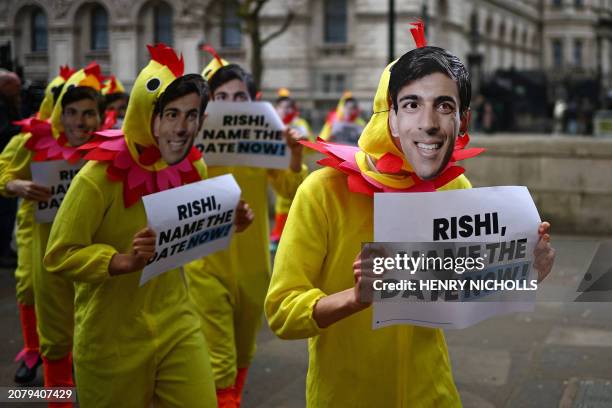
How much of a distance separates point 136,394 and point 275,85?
3627 centimetres

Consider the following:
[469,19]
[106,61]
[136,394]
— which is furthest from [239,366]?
[469,19]

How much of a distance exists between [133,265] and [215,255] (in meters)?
1.55

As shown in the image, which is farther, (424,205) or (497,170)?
(497,170)

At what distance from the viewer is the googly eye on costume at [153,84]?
159 inches

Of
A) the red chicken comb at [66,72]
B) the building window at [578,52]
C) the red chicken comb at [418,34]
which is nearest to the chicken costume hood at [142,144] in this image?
the red chicken comb at [418,34]

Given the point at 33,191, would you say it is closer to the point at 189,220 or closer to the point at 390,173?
the point at 189,220

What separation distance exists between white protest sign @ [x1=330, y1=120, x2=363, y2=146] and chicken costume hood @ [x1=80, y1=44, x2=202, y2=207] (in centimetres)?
938

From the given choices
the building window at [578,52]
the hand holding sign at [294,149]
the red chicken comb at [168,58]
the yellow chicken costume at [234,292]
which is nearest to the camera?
the red chicken comb at [168,58]

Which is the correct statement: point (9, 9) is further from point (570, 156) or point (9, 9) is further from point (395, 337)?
point (570, 156)

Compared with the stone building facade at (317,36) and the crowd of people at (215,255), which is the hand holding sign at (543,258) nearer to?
the crowd of people at (215,255)

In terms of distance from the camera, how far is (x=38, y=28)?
7398 mm

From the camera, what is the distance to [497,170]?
522 inches

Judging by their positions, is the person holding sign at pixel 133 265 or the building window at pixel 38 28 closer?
the person holding sign at pixel 133 265

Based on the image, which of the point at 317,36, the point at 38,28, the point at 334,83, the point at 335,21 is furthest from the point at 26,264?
the point at 335,21
